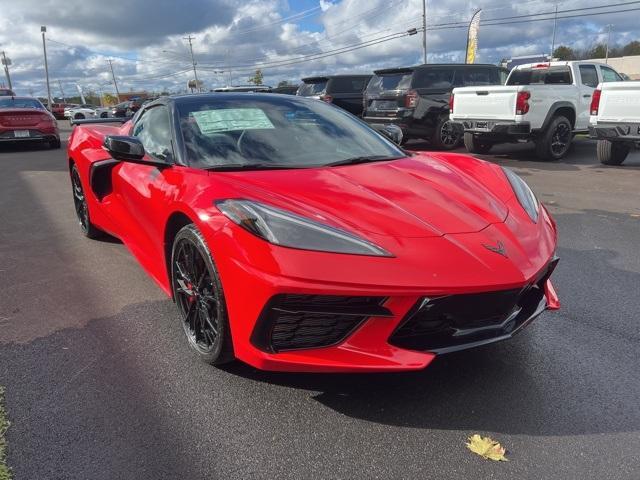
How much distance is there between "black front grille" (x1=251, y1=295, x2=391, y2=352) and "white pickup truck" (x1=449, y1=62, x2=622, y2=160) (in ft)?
27.4

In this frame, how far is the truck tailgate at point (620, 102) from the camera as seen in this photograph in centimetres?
809

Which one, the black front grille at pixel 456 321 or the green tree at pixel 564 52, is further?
the green tree at pixel 564 52

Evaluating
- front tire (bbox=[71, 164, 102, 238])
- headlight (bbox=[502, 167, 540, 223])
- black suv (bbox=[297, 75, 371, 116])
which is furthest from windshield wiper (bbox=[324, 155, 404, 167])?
black suv (bbox=[297, 75, 371, 116])

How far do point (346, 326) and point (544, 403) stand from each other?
3.25ft

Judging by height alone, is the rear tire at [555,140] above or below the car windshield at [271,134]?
below

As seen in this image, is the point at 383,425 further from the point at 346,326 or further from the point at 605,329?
the point at 605,329

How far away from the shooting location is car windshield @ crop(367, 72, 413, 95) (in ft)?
38.0

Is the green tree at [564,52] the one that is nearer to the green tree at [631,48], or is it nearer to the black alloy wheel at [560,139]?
the green tree at [631,48]

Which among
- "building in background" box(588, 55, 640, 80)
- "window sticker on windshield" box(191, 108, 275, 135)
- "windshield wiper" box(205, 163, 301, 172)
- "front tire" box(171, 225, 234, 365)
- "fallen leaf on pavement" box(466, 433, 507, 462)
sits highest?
"building in background" box(588, 55, 640, 80)

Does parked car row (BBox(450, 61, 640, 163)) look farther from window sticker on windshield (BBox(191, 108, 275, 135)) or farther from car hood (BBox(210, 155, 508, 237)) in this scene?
window sticker on windshield (BBox(191, 108, 275, 135))

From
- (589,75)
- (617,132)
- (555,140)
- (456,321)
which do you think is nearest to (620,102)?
(617,132)

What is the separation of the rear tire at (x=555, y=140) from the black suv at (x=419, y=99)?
76.9 inches

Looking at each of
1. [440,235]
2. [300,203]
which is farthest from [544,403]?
[300,203]

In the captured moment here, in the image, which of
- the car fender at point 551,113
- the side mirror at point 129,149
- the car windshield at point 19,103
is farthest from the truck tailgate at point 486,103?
the car windshield at point 19,103
